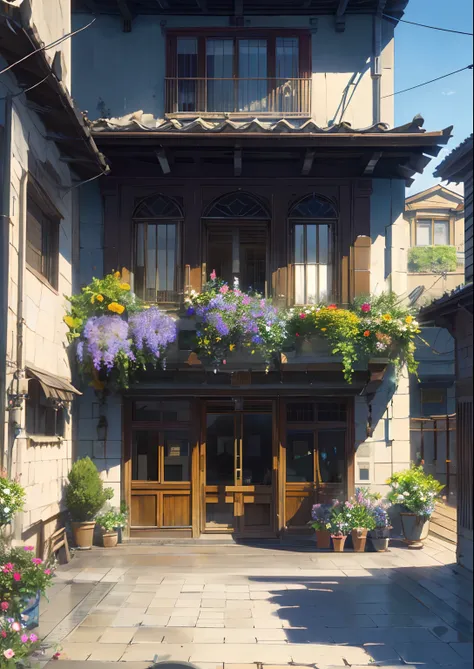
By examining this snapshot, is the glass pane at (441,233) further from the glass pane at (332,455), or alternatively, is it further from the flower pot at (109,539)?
the flower pot at (109,539)

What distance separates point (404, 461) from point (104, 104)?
9066mm

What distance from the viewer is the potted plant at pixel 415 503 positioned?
1375 cm

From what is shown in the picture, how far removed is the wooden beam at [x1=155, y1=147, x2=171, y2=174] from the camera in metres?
13.8

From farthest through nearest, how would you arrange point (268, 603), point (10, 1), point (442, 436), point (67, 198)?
1. point (442, 436)
2. point (67, 198)
3. point (268, 603)
4. point (10, 1)

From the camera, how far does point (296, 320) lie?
1376 centimetres

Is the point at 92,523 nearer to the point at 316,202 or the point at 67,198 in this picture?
the point at 67,198

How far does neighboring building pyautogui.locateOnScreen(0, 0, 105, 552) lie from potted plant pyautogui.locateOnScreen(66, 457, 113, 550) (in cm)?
26

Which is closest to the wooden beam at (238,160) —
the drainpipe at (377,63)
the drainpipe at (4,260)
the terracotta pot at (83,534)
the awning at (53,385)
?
the drainpipe at (377,63)

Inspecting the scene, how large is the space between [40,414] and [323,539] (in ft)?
18.3

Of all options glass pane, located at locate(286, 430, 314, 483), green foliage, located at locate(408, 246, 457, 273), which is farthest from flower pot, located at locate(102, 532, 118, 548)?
green foliage, located at locate(408, 246, 457, 273)

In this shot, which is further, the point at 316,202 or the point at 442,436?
the point at 442,436

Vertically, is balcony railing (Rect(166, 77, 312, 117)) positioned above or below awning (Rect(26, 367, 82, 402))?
above

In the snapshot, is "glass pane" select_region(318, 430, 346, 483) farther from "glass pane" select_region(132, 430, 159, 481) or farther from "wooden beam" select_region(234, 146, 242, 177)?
"wooden beam" select_region(234, 146, 242, 177)

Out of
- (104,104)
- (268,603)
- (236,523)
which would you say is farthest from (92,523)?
(104,104)
